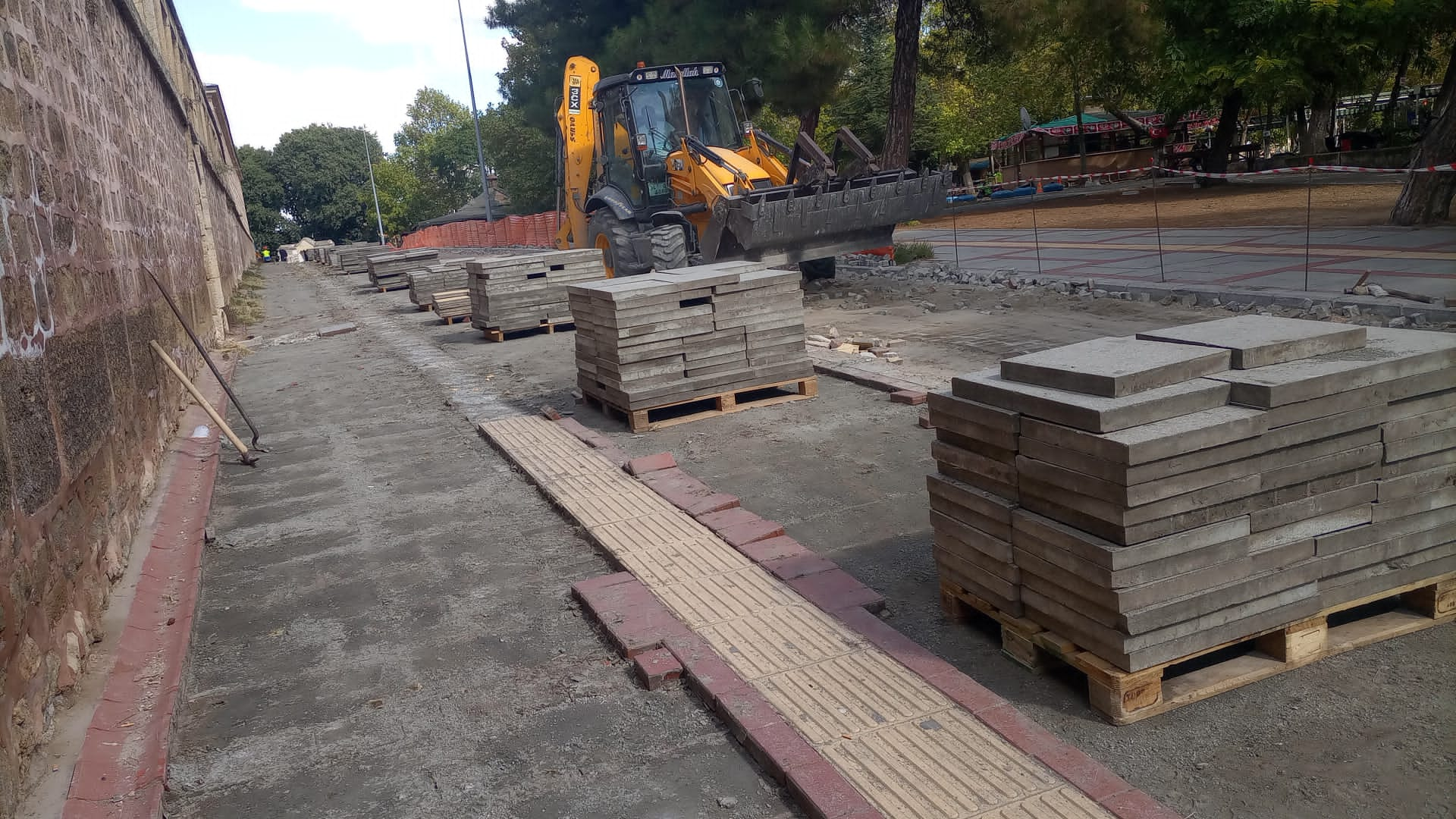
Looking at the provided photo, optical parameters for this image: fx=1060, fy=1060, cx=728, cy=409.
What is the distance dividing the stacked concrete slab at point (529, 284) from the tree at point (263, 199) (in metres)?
75.9

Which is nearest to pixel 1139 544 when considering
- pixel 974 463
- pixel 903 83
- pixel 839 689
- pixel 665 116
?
pixel 974 463

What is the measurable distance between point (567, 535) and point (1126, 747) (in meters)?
3.95

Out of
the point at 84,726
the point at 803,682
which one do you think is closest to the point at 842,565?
the point at 803,682

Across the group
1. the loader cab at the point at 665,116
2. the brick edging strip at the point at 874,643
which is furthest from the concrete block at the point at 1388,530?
the loader cab at the point at 665,116

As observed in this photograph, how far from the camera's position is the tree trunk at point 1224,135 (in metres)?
32.0

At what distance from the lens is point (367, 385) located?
527 inches

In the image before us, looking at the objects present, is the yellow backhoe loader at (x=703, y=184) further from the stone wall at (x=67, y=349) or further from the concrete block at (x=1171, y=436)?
the concrete block at (x=1171, y=436)

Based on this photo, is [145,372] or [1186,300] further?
[1186,300]

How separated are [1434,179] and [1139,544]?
57.5ft

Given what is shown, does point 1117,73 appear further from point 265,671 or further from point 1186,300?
point 265,671

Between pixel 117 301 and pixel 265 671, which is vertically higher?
pixel 117 301

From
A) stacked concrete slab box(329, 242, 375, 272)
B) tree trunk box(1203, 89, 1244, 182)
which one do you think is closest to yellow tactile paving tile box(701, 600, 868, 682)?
tree trunk box(1203, 89, 1244, 182)

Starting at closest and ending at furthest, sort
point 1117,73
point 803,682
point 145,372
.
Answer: point 803,682 → point 145,372 → point 1117,73

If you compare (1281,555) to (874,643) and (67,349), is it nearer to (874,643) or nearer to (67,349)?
(874,643)
